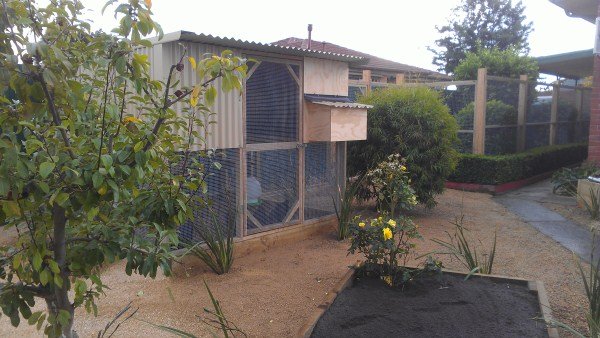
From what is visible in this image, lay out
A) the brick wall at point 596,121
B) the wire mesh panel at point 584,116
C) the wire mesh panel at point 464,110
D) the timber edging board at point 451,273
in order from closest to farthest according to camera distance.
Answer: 1. the timber edging board at point 451,273
2. the brick wall at point 596,121
3. the wire mesh panel at point 464,110
4. the wire mesh panel at point 584,116

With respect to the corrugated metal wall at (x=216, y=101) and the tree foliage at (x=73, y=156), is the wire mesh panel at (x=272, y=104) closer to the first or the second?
the corrugated metal wall at (x=216, y=101)

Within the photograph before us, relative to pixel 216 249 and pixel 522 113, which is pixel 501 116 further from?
pixel 216 249

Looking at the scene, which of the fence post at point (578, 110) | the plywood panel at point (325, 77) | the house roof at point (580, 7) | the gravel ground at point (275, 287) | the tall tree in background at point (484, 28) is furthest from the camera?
the tall tree in background at point (484, 28)

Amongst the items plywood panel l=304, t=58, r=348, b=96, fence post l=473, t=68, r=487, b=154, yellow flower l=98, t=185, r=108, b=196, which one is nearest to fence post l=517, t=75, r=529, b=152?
fence post l=473, t=68, r=487, b=154

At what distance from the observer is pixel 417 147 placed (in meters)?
8.03

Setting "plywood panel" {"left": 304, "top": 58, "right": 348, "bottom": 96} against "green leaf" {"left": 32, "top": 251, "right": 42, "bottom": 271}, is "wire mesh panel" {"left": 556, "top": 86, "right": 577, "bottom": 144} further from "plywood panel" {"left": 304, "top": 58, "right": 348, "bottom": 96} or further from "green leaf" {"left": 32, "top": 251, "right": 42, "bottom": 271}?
"green leaf" {"left": 32, "top": 251, "right": 42, "bottom": 271}

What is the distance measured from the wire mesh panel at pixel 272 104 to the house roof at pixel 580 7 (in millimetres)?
8970

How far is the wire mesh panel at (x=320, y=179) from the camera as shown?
6703 mm

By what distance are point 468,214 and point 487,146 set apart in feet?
11.6

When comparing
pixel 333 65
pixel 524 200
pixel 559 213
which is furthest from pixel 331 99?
pixel 524 200

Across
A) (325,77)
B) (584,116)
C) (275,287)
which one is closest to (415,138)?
(325,77)

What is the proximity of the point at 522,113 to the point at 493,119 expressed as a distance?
5.03 ft

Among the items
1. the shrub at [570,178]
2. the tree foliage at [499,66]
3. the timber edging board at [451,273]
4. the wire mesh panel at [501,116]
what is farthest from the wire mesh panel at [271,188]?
the tree foliage at [499,66]

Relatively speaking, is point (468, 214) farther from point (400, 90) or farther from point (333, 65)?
point (333, 65)
